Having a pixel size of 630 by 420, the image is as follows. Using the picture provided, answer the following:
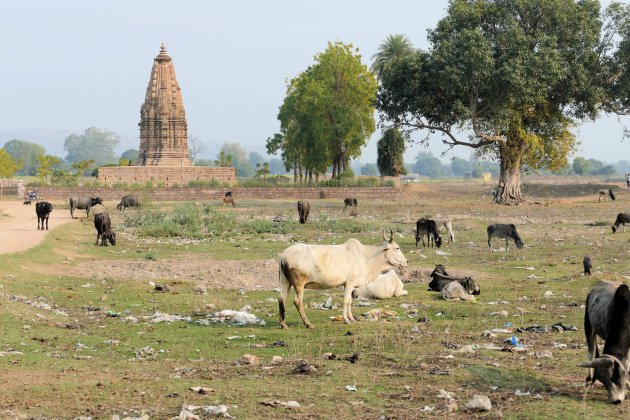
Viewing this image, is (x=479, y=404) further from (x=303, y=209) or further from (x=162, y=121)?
(x=162, y=121)

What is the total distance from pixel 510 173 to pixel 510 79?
28.8 feet

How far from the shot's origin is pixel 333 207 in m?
53.0

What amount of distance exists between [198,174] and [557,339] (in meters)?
66.1

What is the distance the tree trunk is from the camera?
53875mm

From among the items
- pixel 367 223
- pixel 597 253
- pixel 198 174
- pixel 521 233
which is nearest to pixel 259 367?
pixel 597 253

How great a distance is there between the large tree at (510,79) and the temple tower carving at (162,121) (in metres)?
33.7

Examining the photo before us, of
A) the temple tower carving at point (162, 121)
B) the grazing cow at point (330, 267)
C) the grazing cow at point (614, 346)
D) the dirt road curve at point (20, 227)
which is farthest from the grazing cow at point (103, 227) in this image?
the temple tower carving at point (162, 121)

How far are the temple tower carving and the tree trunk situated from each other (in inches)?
1465

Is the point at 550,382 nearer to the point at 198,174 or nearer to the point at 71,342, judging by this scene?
the point at 71,342

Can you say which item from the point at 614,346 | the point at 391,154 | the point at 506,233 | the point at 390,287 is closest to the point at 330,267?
the point at 390,287

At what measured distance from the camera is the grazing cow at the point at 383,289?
17.4 metres

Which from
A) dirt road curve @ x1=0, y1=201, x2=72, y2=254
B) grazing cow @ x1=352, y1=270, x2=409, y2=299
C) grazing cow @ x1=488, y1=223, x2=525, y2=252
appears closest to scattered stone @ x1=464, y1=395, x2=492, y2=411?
grazing cow @ x1=352, y1=270, x2=409, y2=299

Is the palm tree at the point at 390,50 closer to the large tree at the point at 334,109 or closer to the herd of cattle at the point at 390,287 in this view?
the large tree at the point at 334,109

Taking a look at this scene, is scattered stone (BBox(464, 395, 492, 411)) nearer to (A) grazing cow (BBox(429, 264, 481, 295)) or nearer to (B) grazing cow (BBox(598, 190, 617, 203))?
(A) grazing cow (BBox(429, 264, 481, 295))
